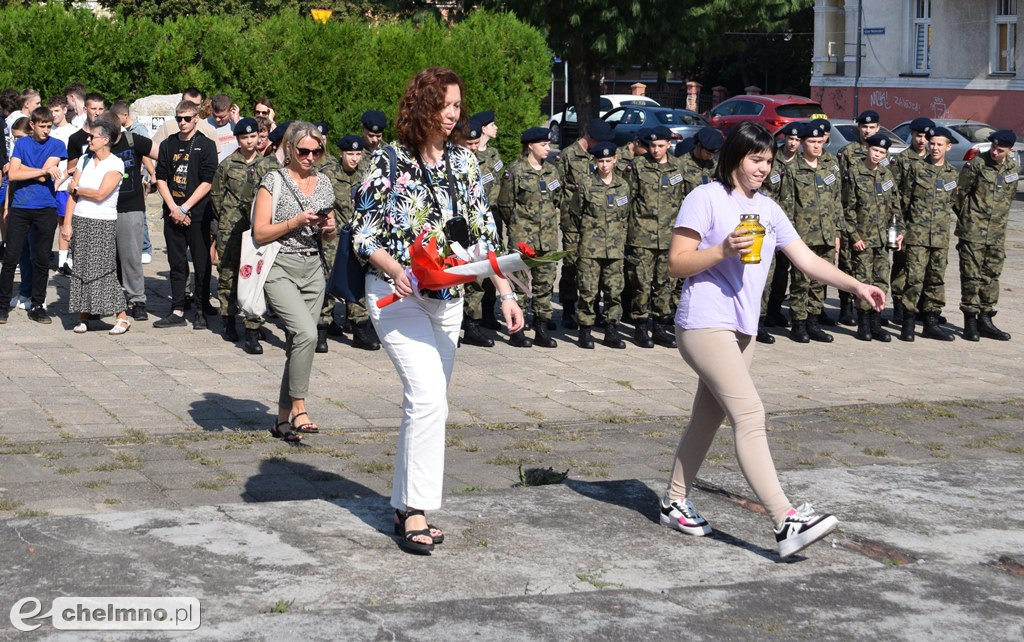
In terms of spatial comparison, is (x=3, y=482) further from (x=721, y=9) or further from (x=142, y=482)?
(x=721, y=9)

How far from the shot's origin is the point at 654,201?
12.0 meters

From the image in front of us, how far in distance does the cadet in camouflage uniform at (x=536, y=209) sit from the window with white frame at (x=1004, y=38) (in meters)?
27.9

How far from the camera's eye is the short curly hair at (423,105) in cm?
558

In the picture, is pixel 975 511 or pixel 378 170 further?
pixel 975 511

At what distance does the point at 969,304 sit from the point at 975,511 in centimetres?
687

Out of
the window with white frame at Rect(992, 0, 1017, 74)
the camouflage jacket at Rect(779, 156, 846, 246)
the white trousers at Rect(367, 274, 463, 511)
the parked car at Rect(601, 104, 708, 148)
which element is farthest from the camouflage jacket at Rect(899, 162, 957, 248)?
the window with white frame at Rect(992, 0, 1017, 74)

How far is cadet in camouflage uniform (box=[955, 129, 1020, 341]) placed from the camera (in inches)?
500

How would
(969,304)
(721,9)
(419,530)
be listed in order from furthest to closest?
1. (721,9)
2. (969,304)
3. (419,530)

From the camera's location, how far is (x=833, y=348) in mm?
12305

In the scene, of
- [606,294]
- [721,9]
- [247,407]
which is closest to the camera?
[247,407]

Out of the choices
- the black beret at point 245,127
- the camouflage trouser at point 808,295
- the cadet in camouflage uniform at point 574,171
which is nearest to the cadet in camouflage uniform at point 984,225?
the camouflage trouser at point 808,295

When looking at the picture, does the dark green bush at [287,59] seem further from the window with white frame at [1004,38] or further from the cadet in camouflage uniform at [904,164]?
the window with white frame at [1004,38]

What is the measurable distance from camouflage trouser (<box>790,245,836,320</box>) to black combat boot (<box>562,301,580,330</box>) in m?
1.95

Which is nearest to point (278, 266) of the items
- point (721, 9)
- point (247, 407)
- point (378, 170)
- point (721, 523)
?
point (247, 407)
